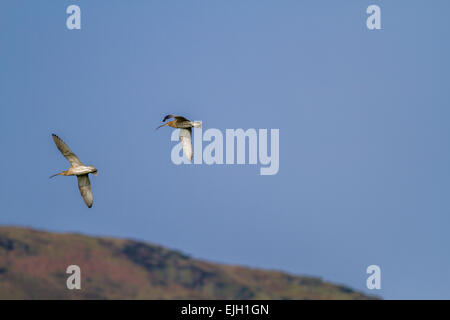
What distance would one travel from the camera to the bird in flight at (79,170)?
2103 inches

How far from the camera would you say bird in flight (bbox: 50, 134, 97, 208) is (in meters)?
53.4

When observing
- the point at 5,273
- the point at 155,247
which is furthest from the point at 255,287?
the point at 5,273

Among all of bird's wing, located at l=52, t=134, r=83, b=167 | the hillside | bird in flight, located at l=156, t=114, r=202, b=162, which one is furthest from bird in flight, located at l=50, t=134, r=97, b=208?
the hillside

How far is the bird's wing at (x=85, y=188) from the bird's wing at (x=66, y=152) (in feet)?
3.48

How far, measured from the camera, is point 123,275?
157m

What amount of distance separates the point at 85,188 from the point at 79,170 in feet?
5.25

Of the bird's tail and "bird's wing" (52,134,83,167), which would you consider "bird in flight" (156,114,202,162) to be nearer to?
the bird's tail

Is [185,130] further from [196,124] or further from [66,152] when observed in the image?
[66,152]

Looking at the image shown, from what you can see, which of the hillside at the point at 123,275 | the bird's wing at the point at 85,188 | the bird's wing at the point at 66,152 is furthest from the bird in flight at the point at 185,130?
the hillside at the point at 123,275

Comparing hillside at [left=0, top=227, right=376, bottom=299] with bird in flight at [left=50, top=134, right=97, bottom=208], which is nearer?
bird in flight at [left=50, top=134, right=97, bottom=208]

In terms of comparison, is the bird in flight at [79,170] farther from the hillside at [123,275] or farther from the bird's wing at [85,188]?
the hillside at [123,275]

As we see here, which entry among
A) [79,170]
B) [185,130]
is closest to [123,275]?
[185,130]

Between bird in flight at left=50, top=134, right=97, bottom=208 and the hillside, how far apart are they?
82666 millimetres

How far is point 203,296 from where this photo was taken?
499 feet
